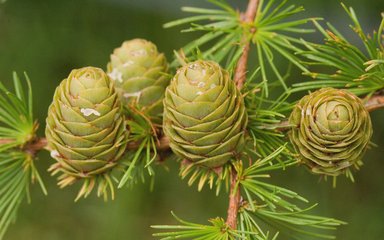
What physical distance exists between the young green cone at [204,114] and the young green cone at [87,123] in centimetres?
7

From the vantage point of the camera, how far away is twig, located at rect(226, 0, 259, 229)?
783mm

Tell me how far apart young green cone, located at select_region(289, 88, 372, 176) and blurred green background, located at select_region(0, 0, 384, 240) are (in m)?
0.75

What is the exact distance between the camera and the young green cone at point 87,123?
78 cm

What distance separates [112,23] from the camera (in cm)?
178

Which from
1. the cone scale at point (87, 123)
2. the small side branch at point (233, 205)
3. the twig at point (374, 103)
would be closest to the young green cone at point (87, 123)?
the cone scale at point (87, 123)

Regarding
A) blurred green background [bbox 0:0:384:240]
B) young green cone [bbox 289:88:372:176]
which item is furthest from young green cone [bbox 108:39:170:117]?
blurred green background [bbox 0:0:384:240]

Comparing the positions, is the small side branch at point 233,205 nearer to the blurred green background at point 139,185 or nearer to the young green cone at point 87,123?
the young green cone at point 87,123

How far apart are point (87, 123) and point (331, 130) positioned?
0.31 metres

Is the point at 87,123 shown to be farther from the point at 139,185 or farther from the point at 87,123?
the point at 139,185

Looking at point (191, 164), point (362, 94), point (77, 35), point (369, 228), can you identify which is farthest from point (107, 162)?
point (77, 35)

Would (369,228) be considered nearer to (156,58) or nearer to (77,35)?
(156,58)

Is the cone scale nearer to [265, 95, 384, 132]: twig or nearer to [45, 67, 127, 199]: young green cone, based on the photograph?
[45, 67, 127, 199]: young green cone

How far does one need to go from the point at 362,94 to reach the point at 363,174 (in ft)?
2.62

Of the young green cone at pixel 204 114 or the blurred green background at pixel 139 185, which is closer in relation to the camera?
the young green cone at pixel 204 114
